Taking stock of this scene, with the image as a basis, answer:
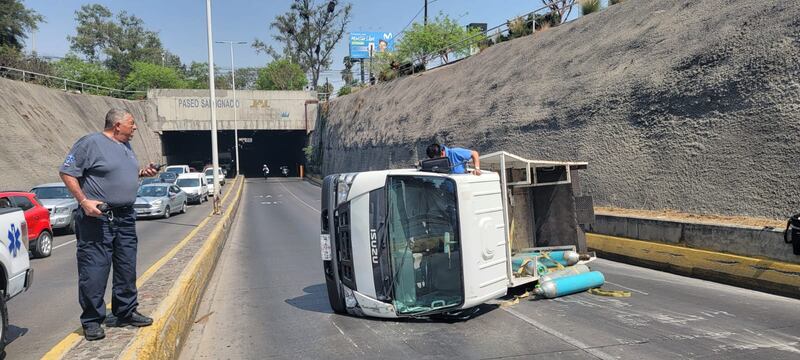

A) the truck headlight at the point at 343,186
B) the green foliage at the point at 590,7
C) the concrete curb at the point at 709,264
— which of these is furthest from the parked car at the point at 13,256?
the green foliage at the point at 590,7

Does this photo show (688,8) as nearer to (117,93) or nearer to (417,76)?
(417,76)

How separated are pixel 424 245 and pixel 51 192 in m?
15.4

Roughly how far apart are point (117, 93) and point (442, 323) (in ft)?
179

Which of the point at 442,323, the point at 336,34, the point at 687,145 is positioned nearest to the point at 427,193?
the point at 442,323

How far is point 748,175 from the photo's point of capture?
1027 cm

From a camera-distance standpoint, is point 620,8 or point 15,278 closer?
point 15,278

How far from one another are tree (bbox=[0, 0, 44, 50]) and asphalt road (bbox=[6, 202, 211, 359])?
158 ft

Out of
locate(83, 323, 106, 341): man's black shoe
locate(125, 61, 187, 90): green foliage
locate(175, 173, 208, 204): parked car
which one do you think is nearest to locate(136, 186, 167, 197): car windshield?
locate(175, 173, 208, 204): parked car

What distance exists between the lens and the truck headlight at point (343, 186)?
602 centimetres

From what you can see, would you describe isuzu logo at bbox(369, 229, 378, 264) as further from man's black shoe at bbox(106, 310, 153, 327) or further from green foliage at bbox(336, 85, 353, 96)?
green foliage at bbox(336, 85, 353, 96)

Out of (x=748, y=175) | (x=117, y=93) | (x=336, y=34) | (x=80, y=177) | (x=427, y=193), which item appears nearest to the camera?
(x=80, y=177)

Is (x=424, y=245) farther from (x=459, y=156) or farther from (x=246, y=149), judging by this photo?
(x=246, y=149)

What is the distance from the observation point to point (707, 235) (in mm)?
8750

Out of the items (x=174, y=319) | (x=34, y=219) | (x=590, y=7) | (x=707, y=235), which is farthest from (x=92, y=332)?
(x=590, y=7)
